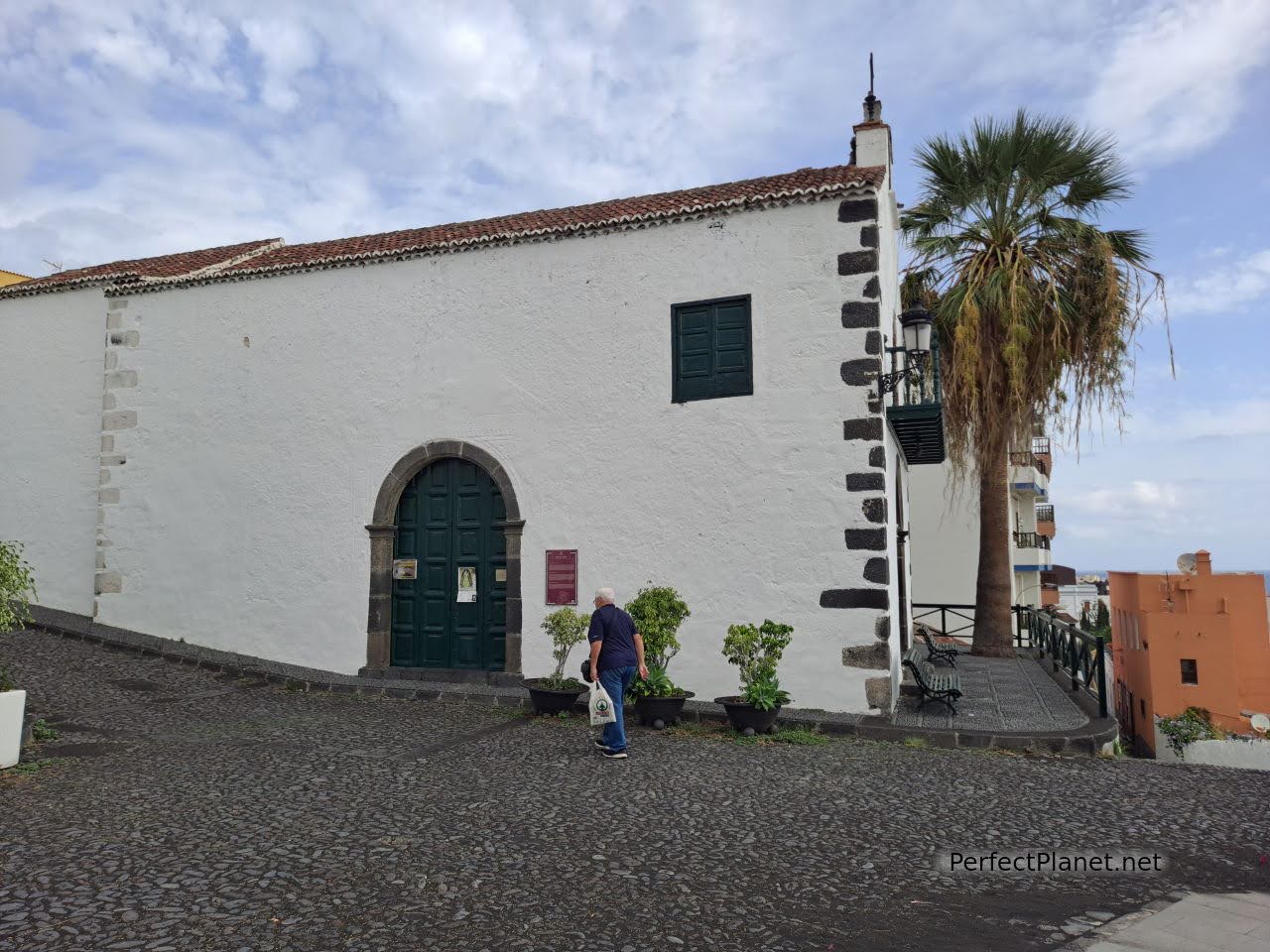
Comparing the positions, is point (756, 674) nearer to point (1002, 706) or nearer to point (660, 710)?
point (660, 710)

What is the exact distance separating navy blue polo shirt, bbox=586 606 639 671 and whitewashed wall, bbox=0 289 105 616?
896 centimetres

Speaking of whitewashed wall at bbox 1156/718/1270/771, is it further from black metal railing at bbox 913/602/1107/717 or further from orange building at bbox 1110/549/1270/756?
black metal railing at bbox 913/602/1107/717

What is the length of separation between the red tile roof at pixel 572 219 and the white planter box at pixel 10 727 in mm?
6524

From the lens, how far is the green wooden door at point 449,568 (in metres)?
10.4

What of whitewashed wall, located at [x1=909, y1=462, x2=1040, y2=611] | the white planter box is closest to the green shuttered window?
the white planter box

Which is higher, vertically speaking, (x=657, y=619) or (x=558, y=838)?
(x=657, y=619)

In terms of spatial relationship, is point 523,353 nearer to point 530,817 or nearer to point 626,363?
point 626,363

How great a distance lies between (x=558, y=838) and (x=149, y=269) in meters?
12.1

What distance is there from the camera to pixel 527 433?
1030 cm

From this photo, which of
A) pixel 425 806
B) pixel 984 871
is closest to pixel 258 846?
pixel 425 806

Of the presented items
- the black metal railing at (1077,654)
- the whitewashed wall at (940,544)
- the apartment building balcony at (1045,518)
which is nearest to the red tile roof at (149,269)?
the black metal railing at (1077,654)

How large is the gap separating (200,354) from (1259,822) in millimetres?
12347

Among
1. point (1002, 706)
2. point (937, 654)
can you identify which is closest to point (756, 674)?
point (1002, 706)

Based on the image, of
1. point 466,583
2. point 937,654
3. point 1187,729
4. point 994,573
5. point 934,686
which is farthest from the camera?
point 994,573
